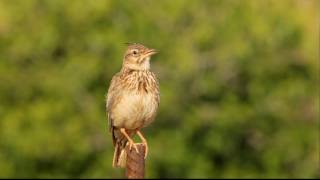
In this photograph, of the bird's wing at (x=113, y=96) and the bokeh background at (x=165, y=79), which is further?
the bokeh background at (x=165, y=79)

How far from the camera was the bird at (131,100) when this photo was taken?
442 inches

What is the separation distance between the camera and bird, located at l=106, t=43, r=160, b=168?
11.2m

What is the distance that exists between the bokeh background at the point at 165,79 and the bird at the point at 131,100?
11.0 metres

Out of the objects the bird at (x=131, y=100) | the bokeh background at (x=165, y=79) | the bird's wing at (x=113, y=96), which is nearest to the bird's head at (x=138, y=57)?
the bird at (x=131, y=100)

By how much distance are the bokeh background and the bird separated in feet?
36.2

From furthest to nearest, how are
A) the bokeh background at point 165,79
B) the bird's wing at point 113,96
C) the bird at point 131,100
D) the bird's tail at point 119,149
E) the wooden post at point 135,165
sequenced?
1. the bokeh background at point 165,79
2. the bird's wing at point 113,96
3. the bird at point 131,100
4. the bird's tail at point 119,149
5. the wooden post at point 135,165

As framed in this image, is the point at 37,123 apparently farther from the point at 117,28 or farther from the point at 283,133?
the point at 283,133

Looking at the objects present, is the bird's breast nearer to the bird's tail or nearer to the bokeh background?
the bird's tail

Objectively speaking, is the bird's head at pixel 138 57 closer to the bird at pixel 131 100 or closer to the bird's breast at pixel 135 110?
the bird at pixel 131 100

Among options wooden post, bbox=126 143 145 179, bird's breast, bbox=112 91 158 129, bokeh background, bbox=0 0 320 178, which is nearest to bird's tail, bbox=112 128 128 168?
bird's breast, bbox=112 91 158 129

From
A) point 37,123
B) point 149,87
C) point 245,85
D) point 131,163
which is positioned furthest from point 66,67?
point 131,163

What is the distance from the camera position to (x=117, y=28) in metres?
23.3

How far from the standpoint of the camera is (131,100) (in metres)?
11.4

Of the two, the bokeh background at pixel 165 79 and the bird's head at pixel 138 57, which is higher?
the bird's head at pixel 138 57
